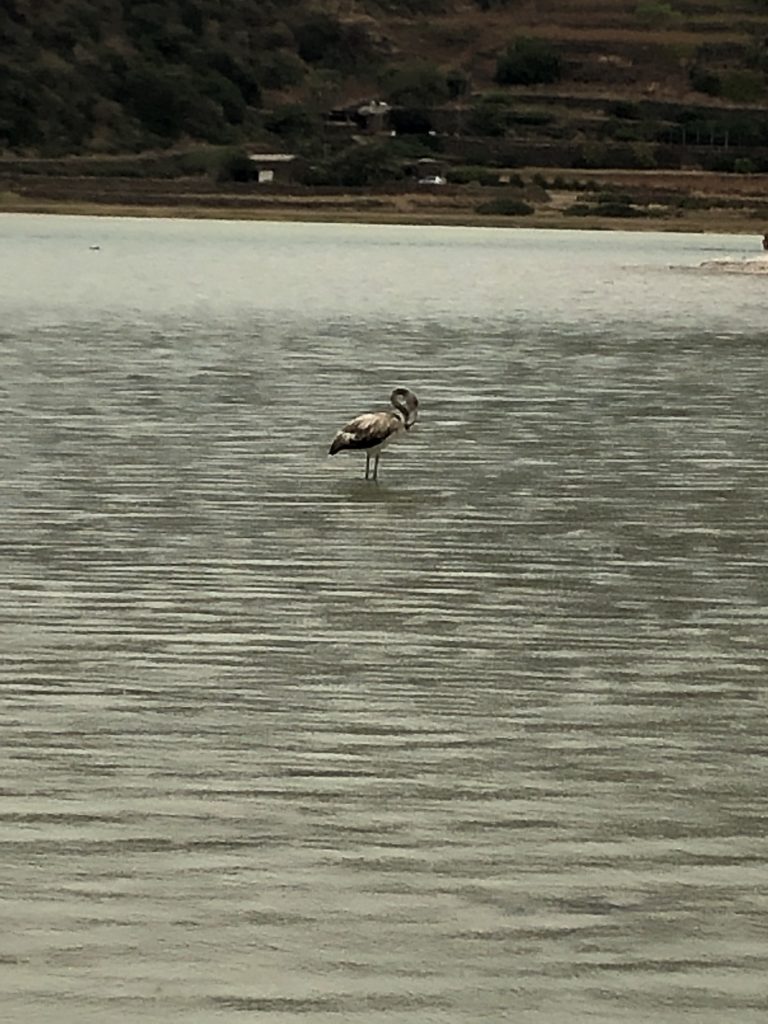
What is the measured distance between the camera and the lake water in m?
6.59

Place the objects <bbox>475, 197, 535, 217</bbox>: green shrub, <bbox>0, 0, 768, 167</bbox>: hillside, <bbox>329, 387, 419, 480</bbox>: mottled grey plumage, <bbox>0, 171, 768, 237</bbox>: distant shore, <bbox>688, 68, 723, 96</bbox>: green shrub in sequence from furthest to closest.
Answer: <bbox>688, 68, 723, 96</bbox>: green shrub < <bbox>0, 0, 768, 167</bbox>: hillside < <bbox>475, 197, 535, 217</bbox>: green shrub < <bbox>0, 171, 768, 237</bbox>: distant shore < <bbox>329, 387, 419, 480</bbox>: mottled grey plumage

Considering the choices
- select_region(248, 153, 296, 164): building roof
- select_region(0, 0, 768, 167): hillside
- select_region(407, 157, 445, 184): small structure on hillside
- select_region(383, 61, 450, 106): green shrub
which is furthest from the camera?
select_region(383, 61, 450, 106): green shrub

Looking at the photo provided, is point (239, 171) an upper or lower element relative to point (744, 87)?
lower

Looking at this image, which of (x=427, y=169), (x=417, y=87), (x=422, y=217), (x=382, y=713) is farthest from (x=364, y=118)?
(x=382, y=713)

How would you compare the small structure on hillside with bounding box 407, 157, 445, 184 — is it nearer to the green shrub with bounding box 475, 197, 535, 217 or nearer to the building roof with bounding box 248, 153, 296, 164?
the building roof with bounding box 248, 153, 296, 164

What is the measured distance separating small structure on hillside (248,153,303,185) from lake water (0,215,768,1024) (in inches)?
3579

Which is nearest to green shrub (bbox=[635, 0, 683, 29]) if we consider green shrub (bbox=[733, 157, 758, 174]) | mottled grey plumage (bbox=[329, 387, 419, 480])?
green shrub (bbox=[733, 157, 758, 174])

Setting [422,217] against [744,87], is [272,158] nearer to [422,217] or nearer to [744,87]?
[422,217]

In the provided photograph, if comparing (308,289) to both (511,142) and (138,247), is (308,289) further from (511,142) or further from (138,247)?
(511,142)

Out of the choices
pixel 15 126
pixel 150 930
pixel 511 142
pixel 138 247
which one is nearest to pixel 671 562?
pixel 150 930

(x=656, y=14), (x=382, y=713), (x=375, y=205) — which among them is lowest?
(x=375, y=205)

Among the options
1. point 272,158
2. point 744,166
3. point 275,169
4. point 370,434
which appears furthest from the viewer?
point 744,166

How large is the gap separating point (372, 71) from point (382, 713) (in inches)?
5646

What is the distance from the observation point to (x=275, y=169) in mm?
113750
